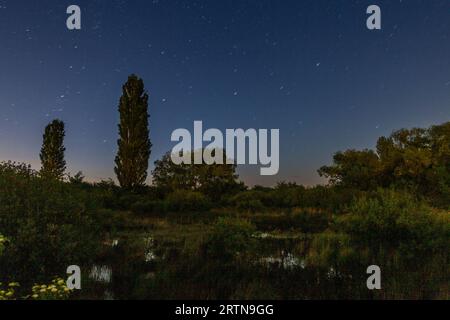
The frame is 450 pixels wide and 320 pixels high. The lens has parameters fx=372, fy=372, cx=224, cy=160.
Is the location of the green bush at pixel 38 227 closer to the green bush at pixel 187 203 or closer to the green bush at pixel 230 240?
the green bush at pixel 230 240

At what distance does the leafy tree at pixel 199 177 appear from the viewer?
134 feet

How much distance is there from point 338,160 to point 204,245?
1306 inches

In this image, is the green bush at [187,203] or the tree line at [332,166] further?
the tree line at [332,166]

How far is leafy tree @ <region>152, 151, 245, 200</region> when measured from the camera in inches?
1606

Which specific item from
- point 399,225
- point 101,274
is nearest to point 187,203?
point 101,274

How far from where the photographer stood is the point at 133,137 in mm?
37188

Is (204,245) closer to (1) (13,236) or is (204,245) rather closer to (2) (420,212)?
(1) (13,236)

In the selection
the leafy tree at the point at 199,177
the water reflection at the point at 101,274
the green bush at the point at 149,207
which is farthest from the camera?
the leafy tree at the point at 199,177

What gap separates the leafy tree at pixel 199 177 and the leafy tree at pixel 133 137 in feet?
14.3

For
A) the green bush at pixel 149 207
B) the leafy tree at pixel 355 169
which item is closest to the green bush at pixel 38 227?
the green bush at pixel 149 207

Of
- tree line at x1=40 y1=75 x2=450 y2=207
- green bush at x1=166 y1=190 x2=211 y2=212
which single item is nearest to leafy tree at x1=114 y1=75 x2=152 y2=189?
tree line at x1=40 y1=75 x2=450 y2=207

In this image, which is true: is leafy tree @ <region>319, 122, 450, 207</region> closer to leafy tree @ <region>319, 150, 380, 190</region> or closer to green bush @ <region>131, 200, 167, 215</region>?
leafy tree @ <region>319, 150, 380, 190</region>
